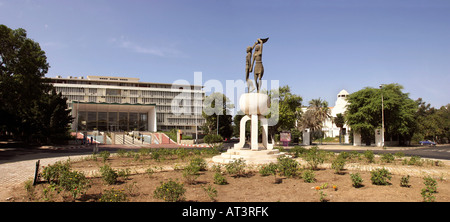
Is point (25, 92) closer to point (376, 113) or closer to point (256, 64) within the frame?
point (256, 64)

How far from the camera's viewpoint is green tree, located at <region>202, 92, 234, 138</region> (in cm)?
4935

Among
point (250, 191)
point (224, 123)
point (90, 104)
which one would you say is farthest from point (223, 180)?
point (90, 104)

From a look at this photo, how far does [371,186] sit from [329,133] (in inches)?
2714

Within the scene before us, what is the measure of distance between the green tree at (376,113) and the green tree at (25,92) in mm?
37301

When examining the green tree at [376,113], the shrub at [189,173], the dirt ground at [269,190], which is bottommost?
the dirt ground at [269,190]

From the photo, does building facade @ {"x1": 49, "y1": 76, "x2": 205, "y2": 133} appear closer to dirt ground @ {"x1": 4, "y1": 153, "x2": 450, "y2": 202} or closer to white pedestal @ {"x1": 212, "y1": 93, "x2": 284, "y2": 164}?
white pedestal @ {"x1": 212, "y1": 93, "x2": 284, "y2": 164}

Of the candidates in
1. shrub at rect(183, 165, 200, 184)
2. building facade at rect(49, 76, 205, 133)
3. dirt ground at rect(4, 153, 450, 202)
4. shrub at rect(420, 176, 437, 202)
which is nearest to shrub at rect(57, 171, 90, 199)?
dirt ground at rect(4, 153, 450, 202)

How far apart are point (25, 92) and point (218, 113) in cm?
2914

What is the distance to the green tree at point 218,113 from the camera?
49347 millimetres

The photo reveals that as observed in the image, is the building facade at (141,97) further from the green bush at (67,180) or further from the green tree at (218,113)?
the green bush at (67,180)

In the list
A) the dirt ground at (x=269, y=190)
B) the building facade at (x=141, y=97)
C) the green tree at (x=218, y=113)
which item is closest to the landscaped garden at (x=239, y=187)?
the dirt ground at (x=269, y=190)

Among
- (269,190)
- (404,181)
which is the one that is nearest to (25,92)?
(269,190)

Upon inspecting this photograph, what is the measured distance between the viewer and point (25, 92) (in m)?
24.1

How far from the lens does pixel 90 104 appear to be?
58469mm
